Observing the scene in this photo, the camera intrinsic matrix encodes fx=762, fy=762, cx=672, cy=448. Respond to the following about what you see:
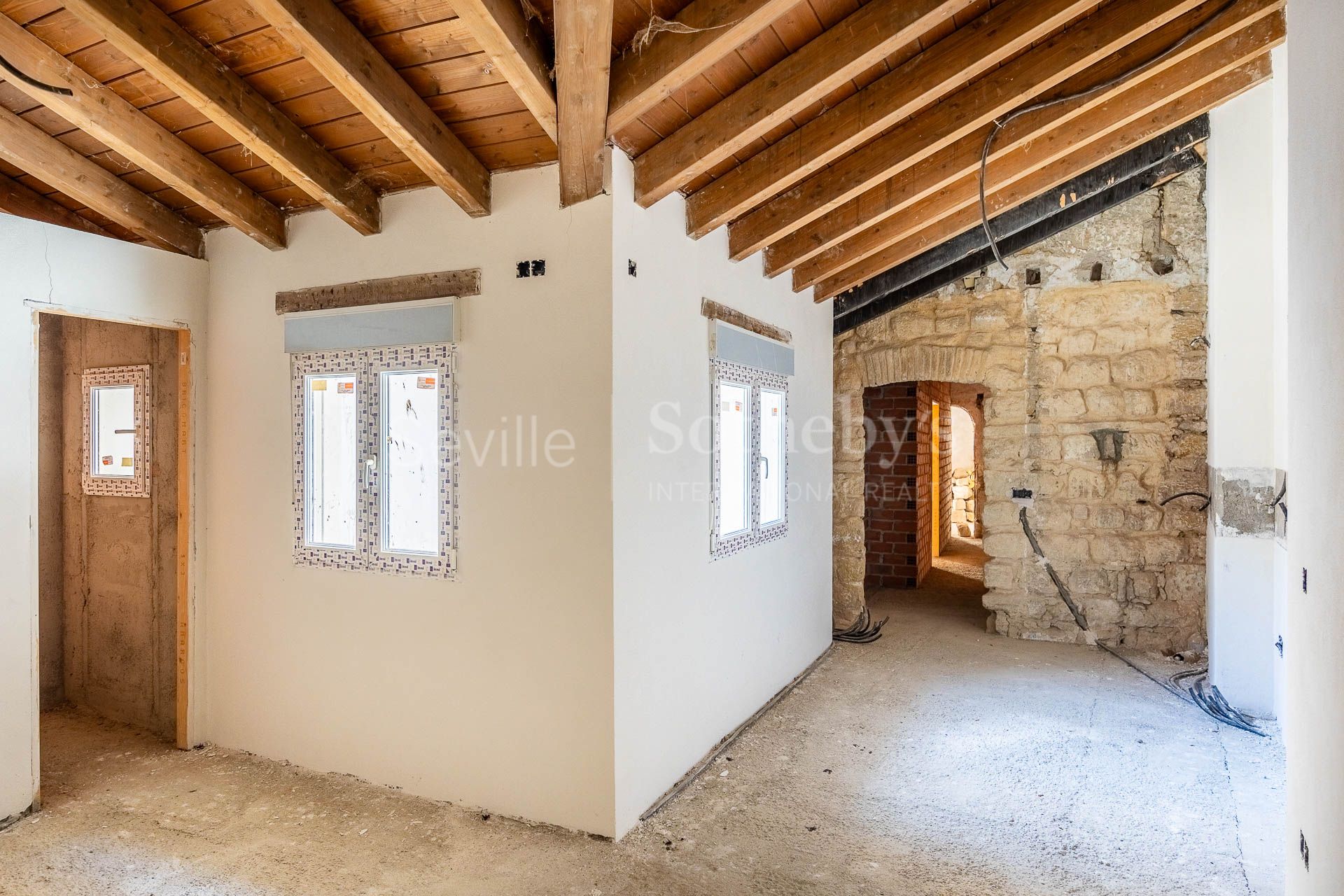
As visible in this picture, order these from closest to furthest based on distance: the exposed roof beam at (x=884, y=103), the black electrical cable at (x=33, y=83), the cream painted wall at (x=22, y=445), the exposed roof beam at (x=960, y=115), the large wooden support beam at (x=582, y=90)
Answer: the large wooden support beam at (x=582, y=90)
the black electrical cable at (x=33, y=83)
the exposed roof beam at (x=884, y=103)
the exposed roof beam at (x=960, y=115)
the cream painted wall at (x=22, y=445)

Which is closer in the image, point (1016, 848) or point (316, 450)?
point (1016, 848)

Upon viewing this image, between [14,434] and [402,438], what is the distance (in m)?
1.56

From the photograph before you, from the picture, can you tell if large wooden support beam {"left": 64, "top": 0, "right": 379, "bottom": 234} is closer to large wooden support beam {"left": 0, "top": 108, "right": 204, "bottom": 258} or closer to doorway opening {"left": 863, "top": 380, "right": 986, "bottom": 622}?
large wooden support beam {"left": 0, "top": 108, "right": 204, "bottom": 258}

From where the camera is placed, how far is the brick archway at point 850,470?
20.4 feet

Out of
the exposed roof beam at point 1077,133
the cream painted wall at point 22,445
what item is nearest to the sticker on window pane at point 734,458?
the exposed roof beam at point 1077,133

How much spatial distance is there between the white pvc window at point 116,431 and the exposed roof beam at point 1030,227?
4676 millimetres

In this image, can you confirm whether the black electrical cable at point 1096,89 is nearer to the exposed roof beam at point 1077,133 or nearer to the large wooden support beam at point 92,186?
the exposed roof beam at point 1077,133

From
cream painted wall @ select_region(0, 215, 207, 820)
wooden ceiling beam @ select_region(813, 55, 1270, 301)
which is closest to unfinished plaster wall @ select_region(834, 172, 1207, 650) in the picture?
wooden ceiling beam @ select_region(813, 55, 1270, 301)

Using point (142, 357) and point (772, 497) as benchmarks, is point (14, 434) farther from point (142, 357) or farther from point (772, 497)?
point (772, 497)

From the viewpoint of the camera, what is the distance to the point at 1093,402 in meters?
5.75

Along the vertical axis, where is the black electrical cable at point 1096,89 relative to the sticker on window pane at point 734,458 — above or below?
above

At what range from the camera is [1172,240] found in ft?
18.1

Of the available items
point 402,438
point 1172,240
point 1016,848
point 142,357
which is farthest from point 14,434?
point 1172,240

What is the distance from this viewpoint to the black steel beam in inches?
189
